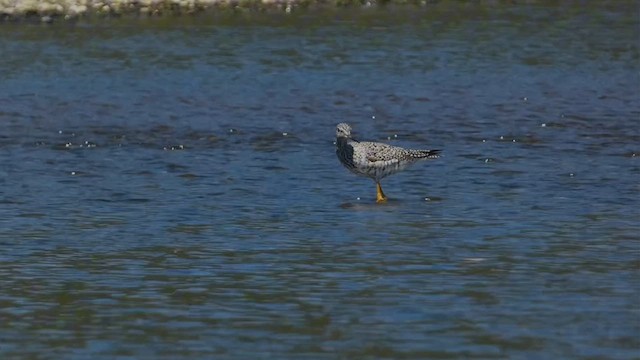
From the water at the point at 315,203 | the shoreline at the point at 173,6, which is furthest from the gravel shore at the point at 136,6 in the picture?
the water at the point at 315,203

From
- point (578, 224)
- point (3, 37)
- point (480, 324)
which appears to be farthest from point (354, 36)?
point (480, 324)

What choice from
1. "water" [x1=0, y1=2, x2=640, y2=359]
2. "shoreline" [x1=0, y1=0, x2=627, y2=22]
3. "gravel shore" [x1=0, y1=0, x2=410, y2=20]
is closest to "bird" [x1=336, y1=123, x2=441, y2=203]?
"water" [x1=0, y1=2, x2=640, y2=359]

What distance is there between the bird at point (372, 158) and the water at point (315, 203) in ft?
1.37

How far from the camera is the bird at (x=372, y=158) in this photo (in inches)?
883

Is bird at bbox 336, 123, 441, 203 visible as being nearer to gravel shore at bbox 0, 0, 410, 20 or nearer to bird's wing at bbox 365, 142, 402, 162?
bird's wing at bbox 365, 142, 402, 162

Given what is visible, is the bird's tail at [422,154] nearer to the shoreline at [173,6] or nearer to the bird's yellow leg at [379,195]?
the bird's yellow leg at [379,195]

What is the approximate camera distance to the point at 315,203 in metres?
22.2

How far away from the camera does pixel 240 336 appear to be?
14133mm

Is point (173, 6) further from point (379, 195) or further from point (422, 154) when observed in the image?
point (379, 195)

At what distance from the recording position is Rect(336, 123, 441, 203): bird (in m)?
22.4

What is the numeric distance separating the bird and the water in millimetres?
417

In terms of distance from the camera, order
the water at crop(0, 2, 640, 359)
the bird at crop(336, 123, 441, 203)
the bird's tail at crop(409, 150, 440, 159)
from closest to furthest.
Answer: the water at crop(0, 2, 640, 359) < the bird at crop(336, 123, 441, 203) < the bird's tail at crop(409, 150, 440, 159)

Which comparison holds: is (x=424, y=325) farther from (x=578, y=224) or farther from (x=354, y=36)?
(x=354, y=36)

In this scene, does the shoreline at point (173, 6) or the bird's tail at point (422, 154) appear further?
the shoreline at point (173, 6)
